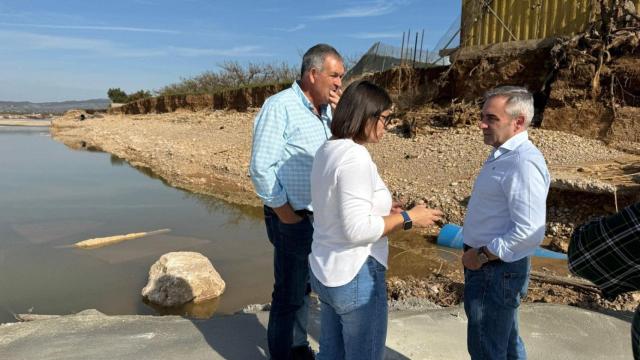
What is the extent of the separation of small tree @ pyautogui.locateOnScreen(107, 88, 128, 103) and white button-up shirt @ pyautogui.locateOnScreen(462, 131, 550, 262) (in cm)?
5151

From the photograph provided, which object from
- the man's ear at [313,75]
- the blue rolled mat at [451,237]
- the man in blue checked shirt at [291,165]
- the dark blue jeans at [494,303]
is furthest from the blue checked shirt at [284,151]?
the blue rolled mat at [451,237]

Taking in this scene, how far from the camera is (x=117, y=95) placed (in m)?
50.2

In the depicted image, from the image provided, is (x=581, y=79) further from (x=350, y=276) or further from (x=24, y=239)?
(x=24, y=239)

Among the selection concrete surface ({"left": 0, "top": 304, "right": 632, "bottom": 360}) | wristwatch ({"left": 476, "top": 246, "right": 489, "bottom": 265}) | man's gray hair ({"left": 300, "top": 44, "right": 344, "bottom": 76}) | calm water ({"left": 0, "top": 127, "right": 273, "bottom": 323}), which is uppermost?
man's gray hair ({"left": 300, "top": 44, "right": 344, "bottom": 76})

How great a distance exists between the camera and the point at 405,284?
5.31 m

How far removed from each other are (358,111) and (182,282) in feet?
12.9

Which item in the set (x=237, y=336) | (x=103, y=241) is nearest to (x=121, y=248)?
(x=103, y=241)

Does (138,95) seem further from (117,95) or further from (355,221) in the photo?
(355,221)

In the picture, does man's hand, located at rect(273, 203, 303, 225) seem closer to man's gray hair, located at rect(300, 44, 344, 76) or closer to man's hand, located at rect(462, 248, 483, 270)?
man's gray hair, located at rect(300, 44, 344, 76)

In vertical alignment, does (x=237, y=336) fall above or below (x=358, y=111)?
below

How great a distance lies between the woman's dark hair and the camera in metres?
1.92

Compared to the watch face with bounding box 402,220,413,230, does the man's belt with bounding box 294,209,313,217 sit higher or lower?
lower

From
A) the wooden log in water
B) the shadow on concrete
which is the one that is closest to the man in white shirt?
the shadow on concrete

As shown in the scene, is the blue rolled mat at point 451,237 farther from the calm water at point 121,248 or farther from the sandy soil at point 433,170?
the sandy soil at point 433,170
